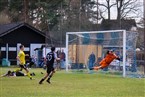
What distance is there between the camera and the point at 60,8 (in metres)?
59.4

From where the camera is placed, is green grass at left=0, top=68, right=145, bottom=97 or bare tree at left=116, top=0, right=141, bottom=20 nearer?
green grass at left=0, top=68, right=145, bottom=97

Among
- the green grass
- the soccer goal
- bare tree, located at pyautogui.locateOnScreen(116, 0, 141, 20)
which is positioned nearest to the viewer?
the green grass

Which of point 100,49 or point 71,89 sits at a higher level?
point 100,49

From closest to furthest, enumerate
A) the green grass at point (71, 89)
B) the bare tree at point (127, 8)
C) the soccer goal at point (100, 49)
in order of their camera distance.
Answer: the green grass at point (71, 89)
the soccer goal at point (100, 49)
the bare tree at point (127, 8)

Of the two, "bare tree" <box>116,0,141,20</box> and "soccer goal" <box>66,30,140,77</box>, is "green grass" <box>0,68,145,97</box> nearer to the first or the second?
"soccer goal" <box>66,30,140,77</box>

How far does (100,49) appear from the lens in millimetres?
33531

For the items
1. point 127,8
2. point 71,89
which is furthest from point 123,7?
point 71,89

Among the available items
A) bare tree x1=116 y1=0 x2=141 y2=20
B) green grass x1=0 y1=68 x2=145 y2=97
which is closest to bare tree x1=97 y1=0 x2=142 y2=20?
bare tree x1=116 y1=0 x2=141 y2=20

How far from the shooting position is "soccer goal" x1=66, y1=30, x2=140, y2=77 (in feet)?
99.7

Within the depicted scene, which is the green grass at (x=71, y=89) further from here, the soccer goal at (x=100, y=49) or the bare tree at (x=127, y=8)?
the bare tree at (x=127, y=8)

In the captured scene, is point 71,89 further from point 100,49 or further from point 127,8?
point 127,8

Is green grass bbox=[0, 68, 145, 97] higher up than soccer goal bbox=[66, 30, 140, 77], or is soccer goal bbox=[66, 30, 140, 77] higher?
soccer goal bbox=[66, 30, 140, 77]

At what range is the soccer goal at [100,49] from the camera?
1197 inches

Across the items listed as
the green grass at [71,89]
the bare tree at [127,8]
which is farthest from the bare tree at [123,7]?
the green grass at [71,89]
